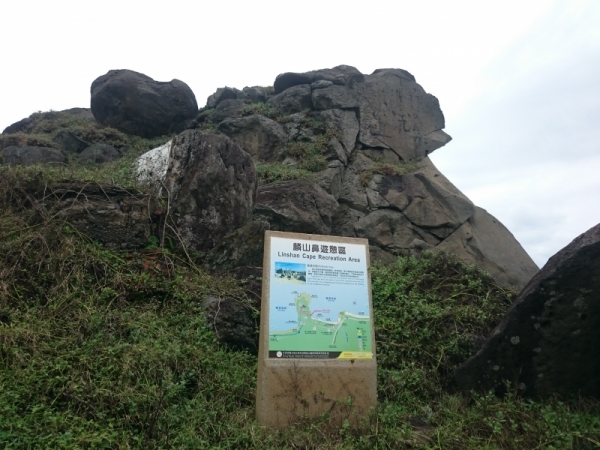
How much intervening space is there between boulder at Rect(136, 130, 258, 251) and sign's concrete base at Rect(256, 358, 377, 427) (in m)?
3.26

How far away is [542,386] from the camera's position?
463 centimetres

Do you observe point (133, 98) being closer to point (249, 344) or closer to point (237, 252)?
point (237, 252)

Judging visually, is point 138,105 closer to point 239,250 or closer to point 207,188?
point 207,188

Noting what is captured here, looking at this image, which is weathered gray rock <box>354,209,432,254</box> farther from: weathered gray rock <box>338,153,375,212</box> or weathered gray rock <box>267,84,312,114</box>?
weathered gray rock <box>267,84,312,114</box>

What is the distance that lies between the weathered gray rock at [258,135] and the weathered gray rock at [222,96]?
340cm

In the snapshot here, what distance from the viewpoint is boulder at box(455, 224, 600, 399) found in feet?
14.3

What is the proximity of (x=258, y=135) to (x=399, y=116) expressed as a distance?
4.24 m

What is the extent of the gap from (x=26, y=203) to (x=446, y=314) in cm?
542

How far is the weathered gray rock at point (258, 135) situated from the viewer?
45.0 ft

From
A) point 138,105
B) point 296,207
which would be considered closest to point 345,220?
point 296,207

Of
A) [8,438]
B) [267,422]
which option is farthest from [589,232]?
[8,438]

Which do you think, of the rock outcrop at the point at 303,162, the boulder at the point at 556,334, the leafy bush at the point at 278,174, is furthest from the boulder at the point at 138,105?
the boulder at the point at 556,334

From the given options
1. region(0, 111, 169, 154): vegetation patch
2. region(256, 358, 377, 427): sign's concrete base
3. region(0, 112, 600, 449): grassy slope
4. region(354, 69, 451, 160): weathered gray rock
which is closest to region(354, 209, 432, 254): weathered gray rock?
region(354, 69, 451, 160): weathered gray rock

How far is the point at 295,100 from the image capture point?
15.3 metres
